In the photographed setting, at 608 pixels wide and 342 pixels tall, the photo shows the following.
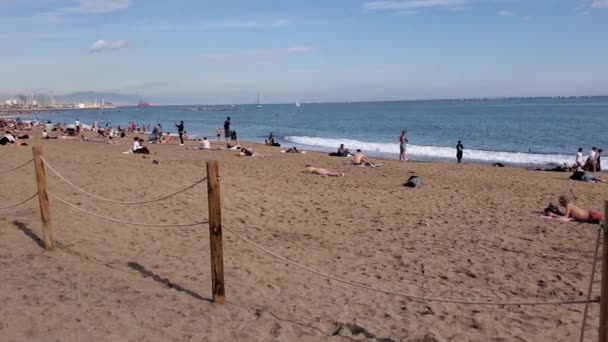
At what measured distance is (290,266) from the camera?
22.2 ft

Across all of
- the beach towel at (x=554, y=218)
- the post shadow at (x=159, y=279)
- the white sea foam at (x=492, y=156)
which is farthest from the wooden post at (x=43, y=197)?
the white sea foam at (x=492, y=156)

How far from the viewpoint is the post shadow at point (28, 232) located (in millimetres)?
7133

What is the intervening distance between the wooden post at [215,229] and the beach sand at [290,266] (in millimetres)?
184

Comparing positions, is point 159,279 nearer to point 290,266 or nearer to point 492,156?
point 290,266

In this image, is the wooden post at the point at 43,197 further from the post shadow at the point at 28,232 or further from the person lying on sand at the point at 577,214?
the person lying on sand at the point at 577,214

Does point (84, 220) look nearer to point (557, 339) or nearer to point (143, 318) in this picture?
point (143, 318)

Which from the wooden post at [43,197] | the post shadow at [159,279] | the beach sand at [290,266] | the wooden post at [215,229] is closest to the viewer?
the beach sand at [290,266]

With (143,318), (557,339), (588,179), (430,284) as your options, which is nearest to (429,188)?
(588,179)

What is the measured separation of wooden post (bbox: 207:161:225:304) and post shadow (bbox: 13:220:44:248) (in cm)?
312

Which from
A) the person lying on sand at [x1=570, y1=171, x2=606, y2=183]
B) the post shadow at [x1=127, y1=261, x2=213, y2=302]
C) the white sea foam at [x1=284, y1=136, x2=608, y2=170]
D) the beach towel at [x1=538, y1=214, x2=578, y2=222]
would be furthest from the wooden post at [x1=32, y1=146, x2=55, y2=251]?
the white sea foam at [x1=284, y1=136, x2=608, y2=170]

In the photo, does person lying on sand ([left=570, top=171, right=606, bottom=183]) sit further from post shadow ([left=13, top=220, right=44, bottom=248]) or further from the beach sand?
post shadow ([left=13, top=220, right=44, bottom=248])

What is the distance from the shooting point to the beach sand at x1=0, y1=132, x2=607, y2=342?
15.9ft

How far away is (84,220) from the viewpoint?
329 inches

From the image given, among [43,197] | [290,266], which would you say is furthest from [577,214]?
[43,197]
